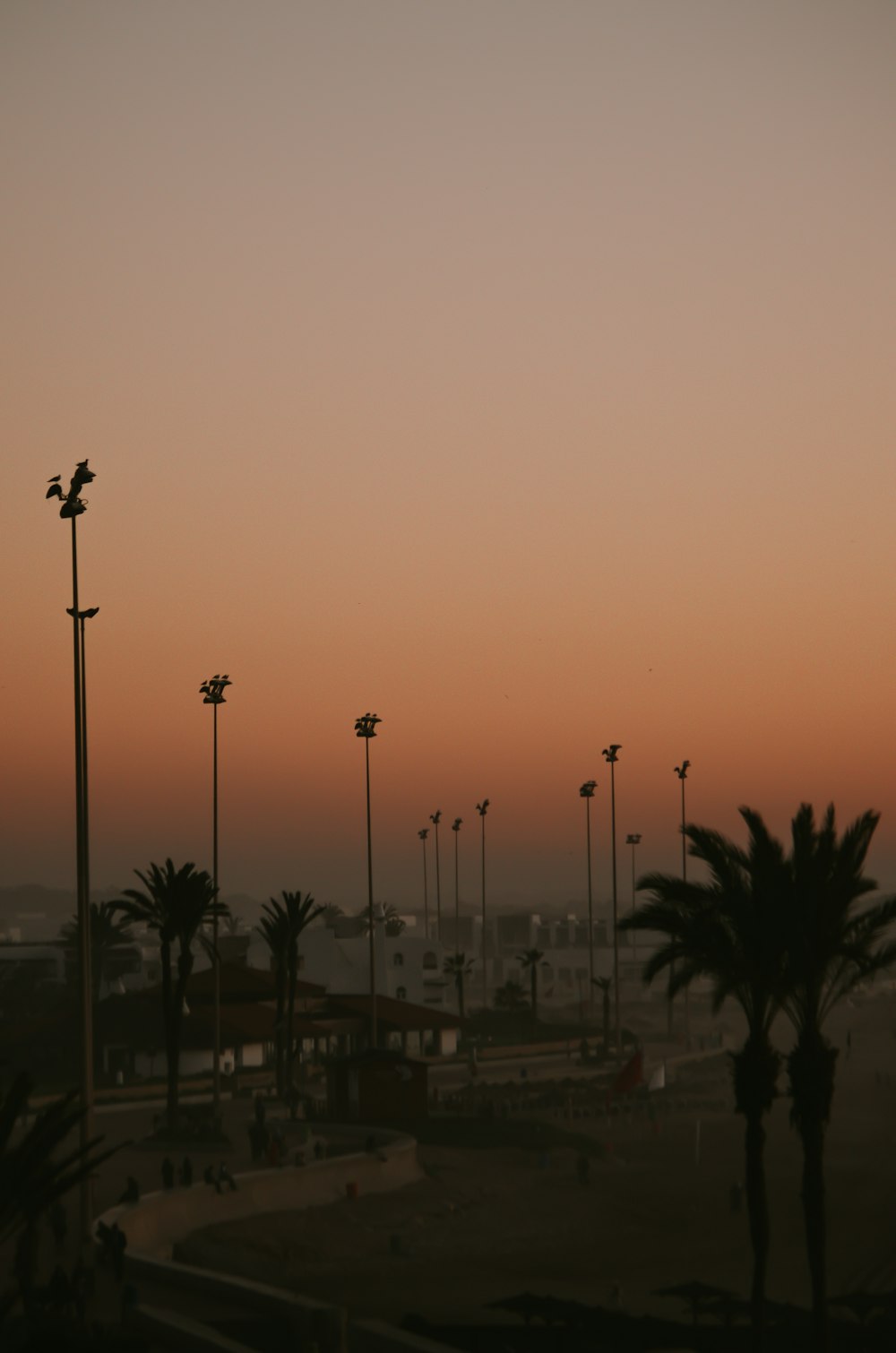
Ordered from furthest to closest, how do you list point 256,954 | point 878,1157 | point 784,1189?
1. point 256,954
2. point 878,1157
3. point 784,1189

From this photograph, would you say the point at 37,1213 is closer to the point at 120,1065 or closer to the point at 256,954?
the point at 120,1065

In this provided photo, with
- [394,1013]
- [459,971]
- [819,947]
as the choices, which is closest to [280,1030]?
[394,1013]

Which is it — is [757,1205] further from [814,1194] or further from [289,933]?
[289,933]

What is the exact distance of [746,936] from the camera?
2931 cm

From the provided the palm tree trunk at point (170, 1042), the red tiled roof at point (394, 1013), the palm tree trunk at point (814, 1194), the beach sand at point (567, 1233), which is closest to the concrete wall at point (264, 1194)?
the beach sand at point (567, 1233)

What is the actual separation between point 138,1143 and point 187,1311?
2712cm

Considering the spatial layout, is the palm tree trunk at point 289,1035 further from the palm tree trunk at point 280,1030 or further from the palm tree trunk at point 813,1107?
the palm tree trunk at point 813,1107

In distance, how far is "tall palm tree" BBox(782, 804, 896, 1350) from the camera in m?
28.5

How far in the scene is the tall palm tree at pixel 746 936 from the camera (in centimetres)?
2909

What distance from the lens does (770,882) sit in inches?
1145

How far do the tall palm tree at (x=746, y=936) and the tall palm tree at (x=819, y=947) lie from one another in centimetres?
37

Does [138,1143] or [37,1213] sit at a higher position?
[37,1213]

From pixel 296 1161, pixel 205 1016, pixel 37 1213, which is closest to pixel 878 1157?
pixel 296 1161

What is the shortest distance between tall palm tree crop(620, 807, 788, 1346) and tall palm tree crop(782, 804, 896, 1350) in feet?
1.23
